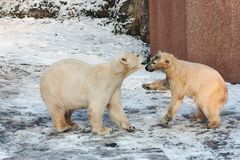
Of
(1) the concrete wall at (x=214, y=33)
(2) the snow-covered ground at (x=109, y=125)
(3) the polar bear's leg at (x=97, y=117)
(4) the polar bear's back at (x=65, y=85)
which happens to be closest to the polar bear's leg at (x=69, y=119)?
(2) the snow-covered ground at (x=109, y=125)

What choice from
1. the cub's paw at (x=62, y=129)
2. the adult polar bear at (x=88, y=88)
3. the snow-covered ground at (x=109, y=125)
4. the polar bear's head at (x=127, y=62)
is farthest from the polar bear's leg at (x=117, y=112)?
the cub's paw at (x=62, y=129)

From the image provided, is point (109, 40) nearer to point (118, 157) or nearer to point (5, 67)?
point (5, 67)

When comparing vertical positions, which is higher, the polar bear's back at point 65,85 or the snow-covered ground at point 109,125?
the polar bear's back at point 65,85

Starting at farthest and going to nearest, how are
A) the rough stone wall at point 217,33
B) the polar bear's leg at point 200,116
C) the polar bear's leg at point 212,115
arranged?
the rough stone wall at point 217,33
the polar bear's leg at point 200,116
the polar bear's leg at point 212,115

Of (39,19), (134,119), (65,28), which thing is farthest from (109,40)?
(134,119)

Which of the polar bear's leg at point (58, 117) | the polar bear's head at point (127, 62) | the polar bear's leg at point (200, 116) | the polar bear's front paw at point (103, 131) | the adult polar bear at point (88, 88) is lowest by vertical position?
the polar bear's leg at point (200, 116)

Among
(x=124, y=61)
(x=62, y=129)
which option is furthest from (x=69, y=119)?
(x=124, y=61)

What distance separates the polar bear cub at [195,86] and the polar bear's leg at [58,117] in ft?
4.21

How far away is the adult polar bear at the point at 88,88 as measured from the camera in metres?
6.75

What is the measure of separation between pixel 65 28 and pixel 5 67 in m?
5.32

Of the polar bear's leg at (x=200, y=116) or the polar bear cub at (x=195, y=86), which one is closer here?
the polar bear cub at (x=195, y=86)

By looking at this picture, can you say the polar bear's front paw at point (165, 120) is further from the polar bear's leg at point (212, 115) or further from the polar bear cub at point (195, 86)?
the polar bear's leg at point (212, 115)

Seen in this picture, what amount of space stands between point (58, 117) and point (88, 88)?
543 mm

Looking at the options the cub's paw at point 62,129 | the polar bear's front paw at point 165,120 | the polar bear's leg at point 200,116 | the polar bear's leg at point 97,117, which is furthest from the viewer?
the polar bear's leg at point 200,116
